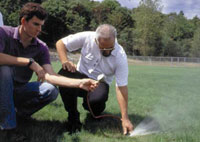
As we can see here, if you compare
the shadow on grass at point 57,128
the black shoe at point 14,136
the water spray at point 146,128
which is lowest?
the water spray at point 146,128

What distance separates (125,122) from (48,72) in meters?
1.26

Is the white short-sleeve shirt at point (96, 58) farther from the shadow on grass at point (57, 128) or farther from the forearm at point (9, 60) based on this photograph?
the forearm at point (9, 60)

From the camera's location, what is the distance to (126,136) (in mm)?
3492

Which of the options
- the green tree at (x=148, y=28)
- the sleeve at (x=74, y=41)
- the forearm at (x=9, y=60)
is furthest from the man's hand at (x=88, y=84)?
the green tree at (x=148, y=28)

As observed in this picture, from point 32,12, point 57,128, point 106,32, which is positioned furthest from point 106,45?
point 57,128

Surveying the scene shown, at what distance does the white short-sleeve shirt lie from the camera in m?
3.74

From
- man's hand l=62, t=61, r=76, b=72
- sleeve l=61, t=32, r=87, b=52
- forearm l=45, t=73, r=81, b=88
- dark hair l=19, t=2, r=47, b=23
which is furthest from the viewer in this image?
sleeve l=61, t=32, r=87, b=52

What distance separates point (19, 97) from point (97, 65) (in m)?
1.27

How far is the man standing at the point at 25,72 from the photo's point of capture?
2.97 metres

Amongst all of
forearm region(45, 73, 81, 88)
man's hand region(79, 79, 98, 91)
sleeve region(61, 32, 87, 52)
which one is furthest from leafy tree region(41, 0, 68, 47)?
man's hand region(79, 79, 98, 91)

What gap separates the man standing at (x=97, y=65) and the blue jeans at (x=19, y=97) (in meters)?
0.41

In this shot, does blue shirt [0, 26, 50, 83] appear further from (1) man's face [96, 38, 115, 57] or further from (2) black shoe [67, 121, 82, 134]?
(2) black shoe [67, 121, 82, 134]

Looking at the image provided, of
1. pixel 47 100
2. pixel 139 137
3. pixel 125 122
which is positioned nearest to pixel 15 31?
pixel 47 100

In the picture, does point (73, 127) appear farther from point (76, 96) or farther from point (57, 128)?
point (76, 96)
